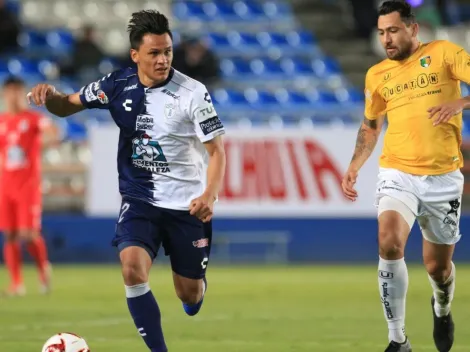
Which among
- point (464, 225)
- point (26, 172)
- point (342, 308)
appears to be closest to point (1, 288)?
point (26, 172)

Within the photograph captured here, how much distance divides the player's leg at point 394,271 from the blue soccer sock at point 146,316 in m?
1.49

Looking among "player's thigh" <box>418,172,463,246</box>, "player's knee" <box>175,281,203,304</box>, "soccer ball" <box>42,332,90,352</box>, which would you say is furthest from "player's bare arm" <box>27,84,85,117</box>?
"player's thigh" <box>418,172,463,246</box>

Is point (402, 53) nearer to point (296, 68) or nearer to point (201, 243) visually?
point (201, 243)

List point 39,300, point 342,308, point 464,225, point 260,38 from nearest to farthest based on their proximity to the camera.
A: point 342,308, point 39,300, point 464,225, point 260,38

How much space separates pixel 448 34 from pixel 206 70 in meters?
4.93

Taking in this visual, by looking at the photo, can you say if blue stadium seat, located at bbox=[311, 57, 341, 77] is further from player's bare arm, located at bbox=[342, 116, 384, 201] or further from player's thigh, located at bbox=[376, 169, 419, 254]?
player's thigh, located at bbox=[376, 169, 419, 254]

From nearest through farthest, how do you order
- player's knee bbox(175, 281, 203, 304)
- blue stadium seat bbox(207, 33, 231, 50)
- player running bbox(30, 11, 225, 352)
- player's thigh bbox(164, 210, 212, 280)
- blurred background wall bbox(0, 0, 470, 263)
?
player running bbox(30, 11, 225, 352)
player's thigh bbox(164, 210, 212, 280)
player's knee bbox(175, 281, 203, 304)
blurred background wall bbox(0, 0, 470, 263)
blue stadium seat bbox(207, 33, 231, 50)

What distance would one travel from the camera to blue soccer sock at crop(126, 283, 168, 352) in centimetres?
679

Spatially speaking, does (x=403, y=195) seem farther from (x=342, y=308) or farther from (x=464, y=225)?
(x=464, y=225)

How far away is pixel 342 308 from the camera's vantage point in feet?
37.2

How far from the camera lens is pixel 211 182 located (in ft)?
22.1

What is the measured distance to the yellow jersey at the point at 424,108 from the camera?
7.50m

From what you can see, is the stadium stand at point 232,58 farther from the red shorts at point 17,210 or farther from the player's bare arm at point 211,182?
the player's bare arm at point 211,182

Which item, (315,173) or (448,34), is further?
(448,34)
